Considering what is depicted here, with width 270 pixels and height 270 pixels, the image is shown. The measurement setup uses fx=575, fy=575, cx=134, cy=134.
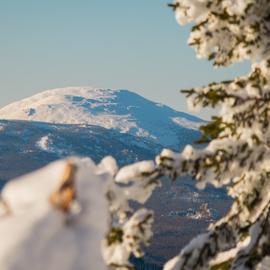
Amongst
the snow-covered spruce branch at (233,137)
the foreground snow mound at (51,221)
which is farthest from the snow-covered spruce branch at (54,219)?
the snow-covered spruce branch at (233,137)

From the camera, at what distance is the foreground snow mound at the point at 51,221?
1.53 meters

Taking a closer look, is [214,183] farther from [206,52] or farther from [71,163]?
[71,163]

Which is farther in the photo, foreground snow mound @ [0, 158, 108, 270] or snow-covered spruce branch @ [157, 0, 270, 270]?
snow-covered spruce branch @ [157, 0, 270, 270]

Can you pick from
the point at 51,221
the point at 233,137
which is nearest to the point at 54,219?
the point at 51,221

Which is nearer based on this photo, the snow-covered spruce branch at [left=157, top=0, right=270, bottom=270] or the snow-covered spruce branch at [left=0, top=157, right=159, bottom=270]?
the snow-covered spruce branch at [left=0, top=157, right=159, bottom=270]

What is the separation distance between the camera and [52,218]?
63.0 inches

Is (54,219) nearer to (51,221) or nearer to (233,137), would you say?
(51,221)

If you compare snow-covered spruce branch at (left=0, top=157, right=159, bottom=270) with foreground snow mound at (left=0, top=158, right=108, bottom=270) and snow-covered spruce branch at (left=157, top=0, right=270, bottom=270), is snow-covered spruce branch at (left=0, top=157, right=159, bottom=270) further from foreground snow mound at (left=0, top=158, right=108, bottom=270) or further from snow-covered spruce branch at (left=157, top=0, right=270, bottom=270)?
snow-covered spruce branch at (left=157, top=0, right=270, bottom=270)

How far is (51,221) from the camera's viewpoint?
1596 millimetres

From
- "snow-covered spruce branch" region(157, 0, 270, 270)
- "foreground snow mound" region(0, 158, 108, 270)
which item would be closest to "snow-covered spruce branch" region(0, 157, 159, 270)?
"foreground snow mound" region(0, 158, 108, 270)

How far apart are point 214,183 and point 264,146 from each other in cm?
55

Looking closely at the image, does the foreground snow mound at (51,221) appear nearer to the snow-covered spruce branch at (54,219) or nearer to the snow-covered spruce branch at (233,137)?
the snow-covered spruce branch at (54,219)

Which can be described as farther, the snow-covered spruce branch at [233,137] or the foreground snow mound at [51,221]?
the snow-covered spruce branch at [233,137]

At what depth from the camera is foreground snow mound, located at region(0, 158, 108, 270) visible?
1533 millimetres
